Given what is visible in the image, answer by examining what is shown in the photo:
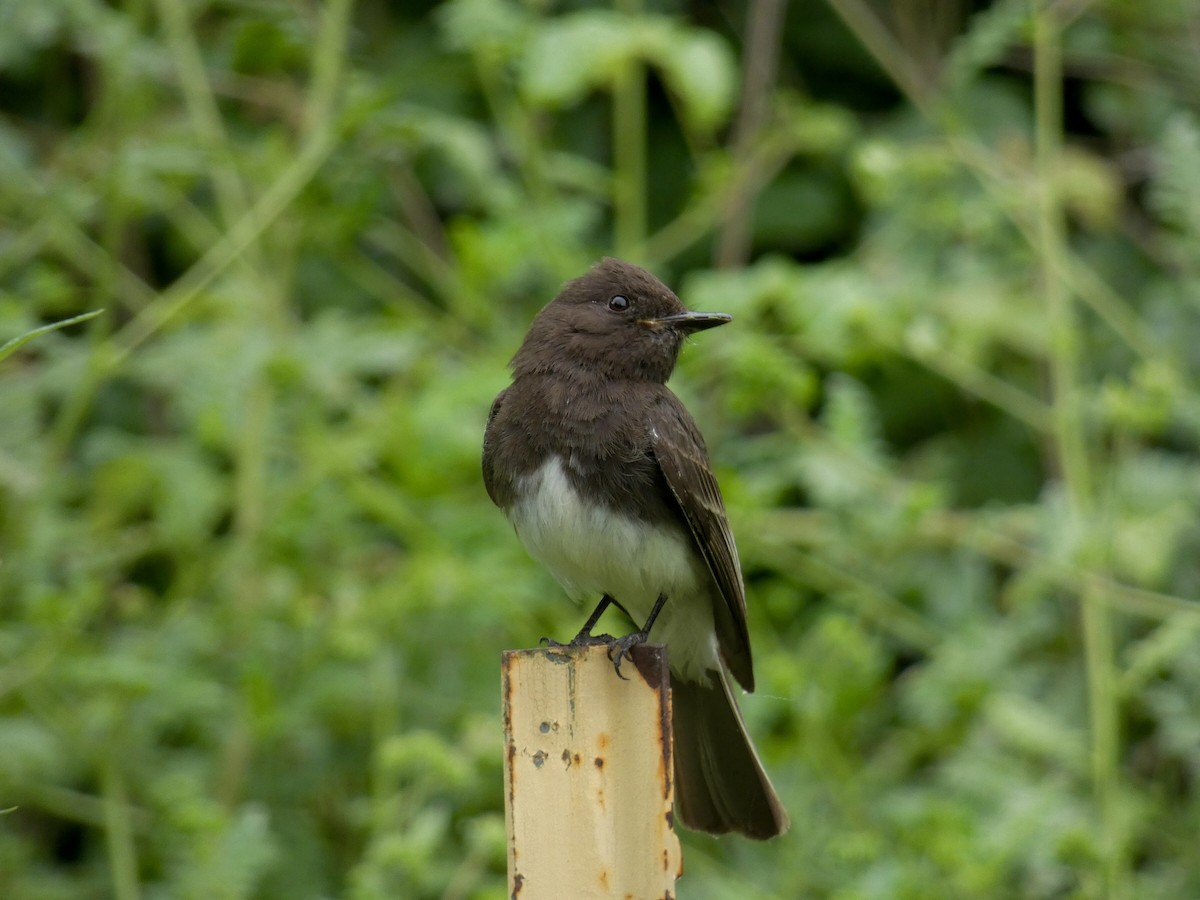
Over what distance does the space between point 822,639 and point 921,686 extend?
264 millimetres

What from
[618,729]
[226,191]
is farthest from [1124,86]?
[618,729]

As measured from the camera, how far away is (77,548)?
3926 millimetres

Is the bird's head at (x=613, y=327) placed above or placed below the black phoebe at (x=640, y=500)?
above

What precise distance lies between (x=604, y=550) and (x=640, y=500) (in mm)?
124

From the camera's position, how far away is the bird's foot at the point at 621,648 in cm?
249

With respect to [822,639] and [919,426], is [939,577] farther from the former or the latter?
[919,426]

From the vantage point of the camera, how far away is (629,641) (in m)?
3.04

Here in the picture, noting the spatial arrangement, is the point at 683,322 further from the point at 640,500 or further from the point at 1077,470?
the point at 1077,470

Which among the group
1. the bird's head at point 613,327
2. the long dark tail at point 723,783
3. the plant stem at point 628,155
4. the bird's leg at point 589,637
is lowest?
the long dark tail at point 723,783

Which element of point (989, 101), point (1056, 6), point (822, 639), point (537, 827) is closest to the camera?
point (537, 827)

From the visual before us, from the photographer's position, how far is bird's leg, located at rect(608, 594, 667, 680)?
2.56m

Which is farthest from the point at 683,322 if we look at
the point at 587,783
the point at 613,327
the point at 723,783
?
the point at 587,783

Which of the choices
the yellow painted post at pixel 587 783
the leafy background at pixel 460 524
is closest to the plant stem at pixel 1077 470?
the leafy background at pixel 460 524

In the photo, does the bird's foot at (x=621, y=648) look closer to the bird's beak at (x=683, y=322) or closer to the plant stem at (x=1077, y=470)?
the bird's beak at (x=683, y=322)
